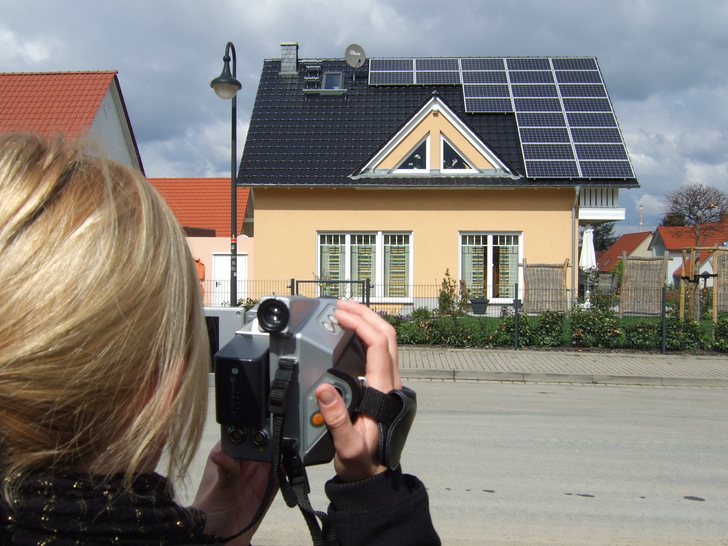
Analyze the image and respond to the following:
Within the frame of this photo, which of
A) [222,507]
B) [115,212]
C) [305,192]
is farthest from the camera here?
[305,192]

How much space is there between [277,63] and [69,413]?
21.8 meters

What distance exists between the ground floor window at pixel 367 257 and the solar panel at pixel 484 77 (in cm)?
570

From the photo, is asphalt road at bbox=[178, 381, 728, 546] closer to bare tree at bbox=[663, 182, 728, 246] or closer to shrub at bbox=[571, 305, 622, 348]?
shrub at bbox=[571, 305, 622, 348]

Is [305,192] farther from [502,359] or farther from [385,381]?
[385,381]

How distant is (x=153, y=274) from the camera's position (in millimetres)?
883

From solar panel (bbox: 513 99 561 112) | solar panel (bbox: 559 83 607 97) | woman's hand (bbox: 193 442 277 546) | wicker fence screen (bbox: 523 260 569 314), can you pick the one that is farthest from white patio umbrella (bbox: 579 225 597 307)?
woman's hand (bbox: 193 442 277 546)

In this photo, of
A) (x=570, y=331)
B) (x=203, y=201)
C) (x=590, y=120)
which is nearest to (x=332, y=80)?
(x=590, y=120)

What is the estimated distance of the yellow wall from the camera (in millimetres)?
17703

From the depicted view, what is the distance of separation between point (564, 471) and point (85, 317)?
5.16 m

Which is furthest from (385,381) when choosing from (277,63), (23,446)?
(277,63)

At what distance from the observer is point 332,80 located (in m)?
20.8

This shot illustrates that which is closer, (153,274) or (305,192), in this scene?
(153,274)

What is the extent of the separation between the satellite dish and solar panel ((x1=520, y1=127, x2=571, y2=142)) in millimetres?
5941

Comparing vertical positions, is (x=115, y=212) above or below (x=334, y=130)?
below
